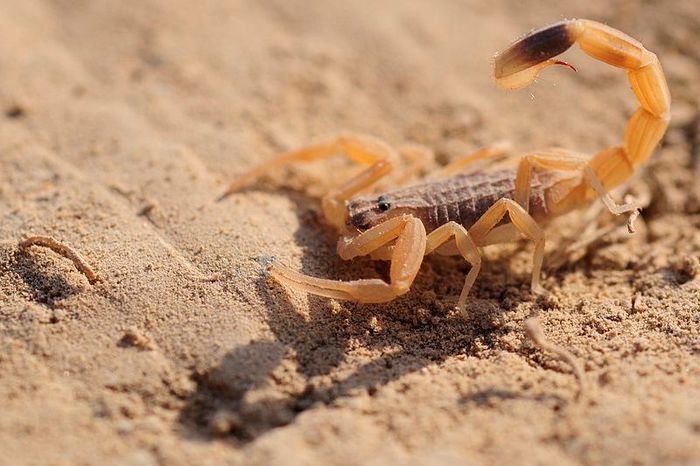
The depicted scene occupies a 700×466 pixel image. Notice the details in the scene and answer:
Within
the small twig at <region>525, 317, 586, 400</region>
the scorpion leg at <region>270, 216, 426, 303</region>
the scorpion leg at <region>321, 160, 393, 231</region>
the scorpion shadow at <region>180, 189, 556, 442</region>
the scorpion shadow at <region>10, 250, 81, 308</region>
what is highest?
the scorpion shadow at <region>10, 250, 81, 308</region>

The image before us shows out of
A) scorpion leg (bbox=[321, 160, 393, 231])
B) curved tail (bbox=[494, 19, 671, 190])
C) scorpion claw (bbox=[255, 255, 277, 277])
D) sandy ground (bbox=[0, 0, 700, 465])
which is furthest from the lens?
scorpion leg (bbox=[321, 160, 393, 231])

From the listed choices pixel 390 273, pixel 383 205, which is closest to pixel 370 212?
pixel 383 205

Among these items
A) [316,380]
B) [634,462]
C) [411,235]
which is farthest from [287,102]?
[634,462]

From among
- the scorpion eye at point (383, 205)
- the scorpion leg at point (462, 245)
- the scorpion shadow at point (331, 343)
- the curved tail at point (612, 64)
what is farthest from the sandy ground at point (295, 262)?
the curved tail at point (612, 64)

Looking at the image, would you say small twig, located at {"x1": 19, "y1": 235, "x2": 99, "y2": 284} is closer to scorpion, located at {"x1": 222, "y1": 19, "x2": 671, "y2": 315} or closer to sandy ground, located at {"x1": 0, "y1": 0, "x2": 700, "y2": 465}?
sandy ground, located at {"x1": 0, "y1": 0, "x2": 700, "y2": 465}

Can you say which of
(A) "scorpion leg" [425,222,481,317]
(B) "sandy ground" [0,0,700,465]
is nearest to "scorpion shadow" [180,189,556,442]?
(B) "sandy ground" [0,0,700,465]

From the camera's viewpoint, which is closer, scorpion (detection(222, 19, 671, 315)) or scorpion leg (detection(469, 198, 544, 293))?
scorpion (detection(222, 19, 671, 315))

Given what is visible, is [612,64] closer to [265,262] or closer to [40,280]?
[265,262]

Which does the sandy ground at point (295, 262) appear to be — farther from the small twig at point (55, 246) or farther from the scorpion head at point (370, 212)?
the scorpion head at point (370, 212)
